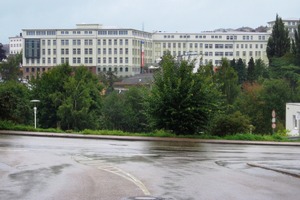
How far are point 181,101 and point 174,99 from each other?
454 mm

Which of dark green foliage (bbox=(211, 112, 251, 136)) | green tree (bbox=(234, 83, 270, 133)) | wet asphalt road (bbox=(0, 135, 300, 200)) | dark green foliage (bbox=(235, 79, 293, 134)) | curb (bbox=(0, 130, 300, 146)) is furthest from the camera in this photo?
dark green foliage (bbox=(235, 79, 293, 134))

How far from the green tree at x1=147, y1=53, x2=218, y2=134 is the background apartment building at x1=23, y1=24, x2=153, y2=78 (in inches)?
6342

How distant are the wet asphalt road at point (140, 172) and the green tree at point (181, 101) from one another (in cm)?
642

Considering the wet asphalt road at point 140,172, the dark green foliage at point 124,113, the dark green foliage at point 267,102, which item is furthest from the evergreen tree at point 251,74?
the wet asphalt road at point 140,172

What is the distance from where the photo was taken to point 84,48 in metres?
198

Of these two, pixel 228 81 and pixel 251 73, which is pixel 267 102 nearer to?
pixel 228 81

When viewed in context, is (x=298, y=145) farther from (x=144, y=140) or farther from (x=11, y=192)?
(x=11, y=192)

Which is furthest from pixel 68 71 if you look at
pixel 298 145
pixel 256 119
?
pixel 298 145

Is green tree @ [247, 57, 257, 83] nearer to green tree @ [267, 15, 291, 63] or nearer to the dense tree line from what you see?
the dense tree line

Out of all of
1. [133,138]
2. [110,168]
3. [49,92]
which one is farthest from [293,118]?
[110,168]

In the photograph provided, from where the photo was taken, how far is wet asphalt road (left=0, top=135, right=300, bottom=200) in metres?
13.2

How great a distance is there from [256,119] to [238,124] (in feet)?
158

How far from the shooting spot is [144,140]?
30.7 metres

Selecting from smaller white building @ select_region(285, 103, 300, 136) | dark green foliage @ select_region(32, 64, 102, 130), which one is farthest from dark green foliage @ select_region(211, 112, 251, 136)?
dark green foliage @ select_region(32, 64, 102, 130)
